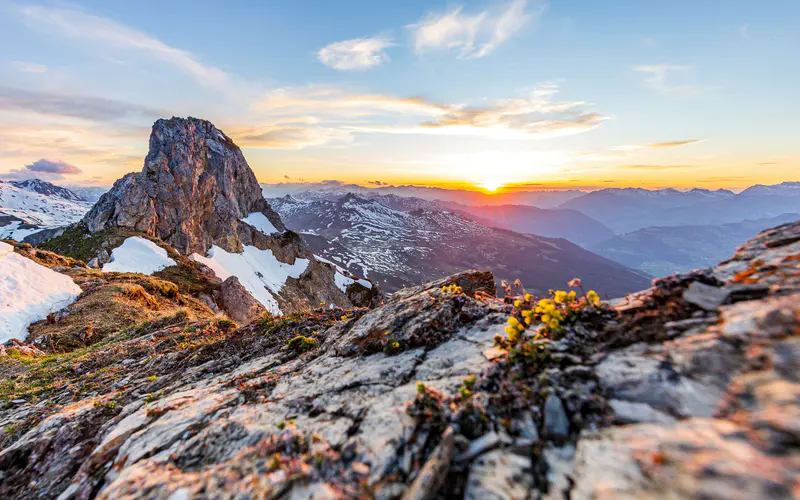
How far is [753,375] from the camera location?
11.5 feet

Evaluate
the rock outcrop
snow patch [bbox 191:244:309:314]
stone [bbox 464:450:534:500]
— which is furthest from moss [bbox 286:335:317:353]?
snow patch [bbox 191:244:309:314]

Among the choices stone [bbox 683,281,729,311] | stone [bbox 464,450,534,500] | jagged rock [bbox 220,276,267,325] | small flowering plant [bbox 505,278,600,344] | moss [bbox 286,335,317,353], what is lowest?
jagged rock [bbox 220,276,267,325]

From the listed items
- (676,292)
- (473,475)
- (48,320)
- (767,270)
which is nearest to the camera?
(473,475)

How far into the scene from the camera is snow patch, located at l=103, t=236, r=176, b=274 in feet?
139

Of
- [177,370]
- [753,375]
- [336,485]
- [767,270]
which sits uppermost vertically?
[767,270]

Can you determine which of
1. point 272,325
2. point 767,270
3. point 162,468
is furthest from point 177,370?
point 767,270

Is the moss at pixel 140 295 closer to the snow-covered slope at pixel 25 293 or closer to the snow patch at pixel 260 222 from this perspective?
the snow-covered slope at pixel 25 293

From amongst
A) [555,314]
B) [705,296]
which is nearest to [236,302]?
[555,314]

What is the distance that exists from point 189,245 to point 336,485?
80.2 m

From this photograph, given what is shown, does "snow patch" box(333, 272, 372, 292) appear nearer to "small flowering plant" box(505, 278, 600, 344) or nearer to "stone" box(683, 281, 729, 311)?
"small flowering plant" box(505, 278, 600, 344)

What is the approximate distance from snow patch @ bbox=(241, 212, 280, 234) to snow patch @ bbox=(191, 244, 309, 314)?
10553 millimetres

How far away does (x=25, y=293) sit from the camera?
2452 centimetres

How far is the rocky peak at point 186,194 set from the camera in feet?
196

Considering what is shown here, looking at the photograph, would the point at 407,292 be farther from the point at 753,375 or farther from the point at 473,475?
the point at 753,375
